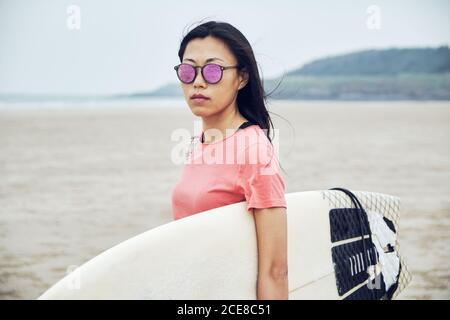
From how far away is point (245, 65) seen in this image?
1.84 m

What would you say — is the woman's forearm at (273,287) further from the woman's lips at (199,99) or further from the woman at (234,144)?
the woman's lips at (199,99)

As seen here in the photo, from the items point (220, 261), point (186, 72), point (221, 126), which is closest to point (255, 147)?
point (221, 126)

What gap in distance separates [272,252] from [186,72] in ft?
1.88

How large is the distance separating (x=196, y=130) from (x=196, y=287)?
53cm

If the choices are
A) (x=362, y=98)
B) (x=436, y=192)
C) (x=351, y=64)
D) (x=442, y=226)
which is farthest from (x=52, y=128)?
(x=351, y=64)

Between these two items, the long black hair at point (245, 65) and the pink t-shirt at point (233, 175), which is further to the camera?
the long black hair at point (245, 65)

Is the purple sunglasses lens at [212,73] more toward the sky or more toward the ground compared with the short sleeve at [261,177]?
more toward the sky

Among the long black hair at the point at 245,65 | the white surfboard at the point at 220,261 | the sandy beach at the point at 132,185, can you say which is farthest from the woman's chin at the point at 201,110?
the sandy beach at the point at 132,185

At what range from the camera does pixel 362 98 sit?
44.6m

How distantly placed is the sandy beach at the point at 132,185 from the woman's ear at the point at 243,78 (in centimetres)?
43

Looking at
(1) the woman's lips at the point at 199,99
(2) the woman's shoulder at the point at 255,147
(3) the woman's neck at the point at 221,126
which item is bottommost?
(2) the woman's shoulder at the point at 255,147

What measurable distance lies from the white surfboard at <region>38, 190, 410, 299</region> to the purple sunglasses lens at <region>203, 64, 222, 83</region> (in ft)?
1.19

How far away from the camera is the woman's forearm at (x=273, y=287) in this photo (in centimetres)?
174

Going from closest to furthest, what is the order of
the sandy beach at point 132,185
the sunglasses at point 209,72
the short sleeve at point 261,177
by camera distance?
the short sleeve at point 261,177 → the sunglasses at point 209,72 → the sandy beach at point 132,185
